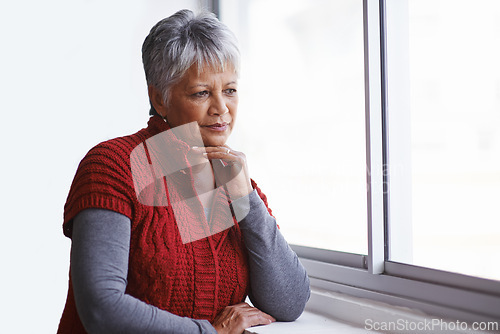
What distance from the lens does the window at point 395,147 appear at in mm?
1300

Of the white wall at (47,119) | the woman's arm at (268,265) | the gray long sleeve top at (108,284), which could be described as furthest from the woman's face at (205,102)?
the white wall at (47,119)

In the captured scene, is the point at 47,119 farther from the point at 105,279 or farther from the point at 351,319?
the point at 351,319

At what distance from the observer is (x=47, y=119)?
185cm

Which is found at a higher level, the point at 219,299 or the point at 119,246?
the point at 119,246

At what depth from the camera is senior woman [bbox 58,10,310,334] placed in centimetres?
107

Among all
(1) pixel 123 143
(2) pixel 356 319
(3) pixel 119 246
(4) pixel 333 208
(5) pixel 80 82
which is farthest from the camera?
(5) pixel 80 82

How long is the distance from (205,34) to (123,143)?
349 millimetres

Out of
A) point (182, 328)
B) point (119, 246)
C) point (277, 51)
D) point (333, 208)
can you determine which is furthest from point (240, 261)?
point (277, 51)

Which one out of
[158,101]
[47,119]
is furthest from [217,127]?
[47,119]

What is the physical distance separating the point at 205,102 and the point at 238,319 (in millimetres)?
563

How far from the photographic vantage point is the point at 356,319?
147 centimetres

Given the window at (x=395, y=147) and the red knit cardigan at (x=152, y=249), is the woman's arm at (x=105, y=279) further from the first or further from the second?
the window at (x=395, y=147)

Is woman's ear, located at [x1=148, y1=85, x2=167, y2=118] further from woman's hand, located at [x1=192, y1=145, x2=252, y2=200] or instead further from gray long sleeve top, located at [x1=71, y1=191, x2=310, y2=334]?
gray long sleeve top, located at [x1=71, y1=191, x2=310, y2=334]

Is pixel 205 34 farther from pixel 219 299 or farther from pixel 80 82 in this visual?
pixel 80 82
